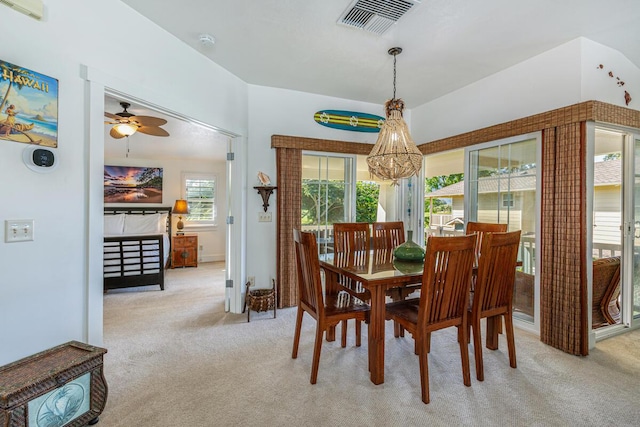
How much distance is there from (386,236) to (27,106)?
9.48 ft

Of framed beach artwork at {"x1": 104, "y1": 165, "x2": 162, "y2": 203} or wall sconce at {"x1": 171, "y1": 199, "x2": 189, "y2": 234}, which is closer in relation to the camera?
framed beach artwork at {"x1": 104, "y1": 165, "x2": 162, "y2": 203}

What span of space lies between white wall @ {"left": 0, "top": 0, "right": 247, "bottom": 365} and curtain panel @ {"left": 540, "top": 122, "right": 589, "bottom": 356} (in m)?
3.27

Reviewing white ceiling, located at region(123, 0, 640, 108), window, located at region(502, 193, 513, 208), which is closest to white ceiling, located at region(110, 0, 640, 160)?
white ceiling, located at region(123, 0, 640, 108)

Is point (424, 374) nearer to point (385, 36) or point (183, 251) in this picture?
point (385, 36)

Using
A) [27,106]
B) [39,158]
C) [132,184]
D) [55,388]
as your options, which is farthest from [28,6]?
[132,184]

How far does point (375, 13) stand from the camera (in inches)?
82.0

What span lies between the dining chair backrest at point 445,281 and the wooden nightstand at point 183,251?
506 cm

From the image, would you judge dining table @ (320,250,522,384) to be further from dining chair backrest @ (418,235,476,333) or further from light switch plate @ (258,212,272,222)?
light switch plate @ (258,212,272,222)

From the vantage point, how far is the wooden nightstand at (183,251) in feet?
18.9

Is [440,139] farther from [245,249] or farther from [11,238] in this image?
[11,238]

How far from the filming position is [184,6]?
2084 millimetres

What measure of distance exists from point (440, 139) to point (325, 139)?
4.68ft

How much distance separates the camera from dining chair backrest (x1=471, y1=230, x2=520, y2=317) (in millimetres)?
1945

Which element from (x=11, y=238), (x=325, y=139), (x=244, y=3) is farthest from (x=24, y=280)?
(x=325, y=139)
